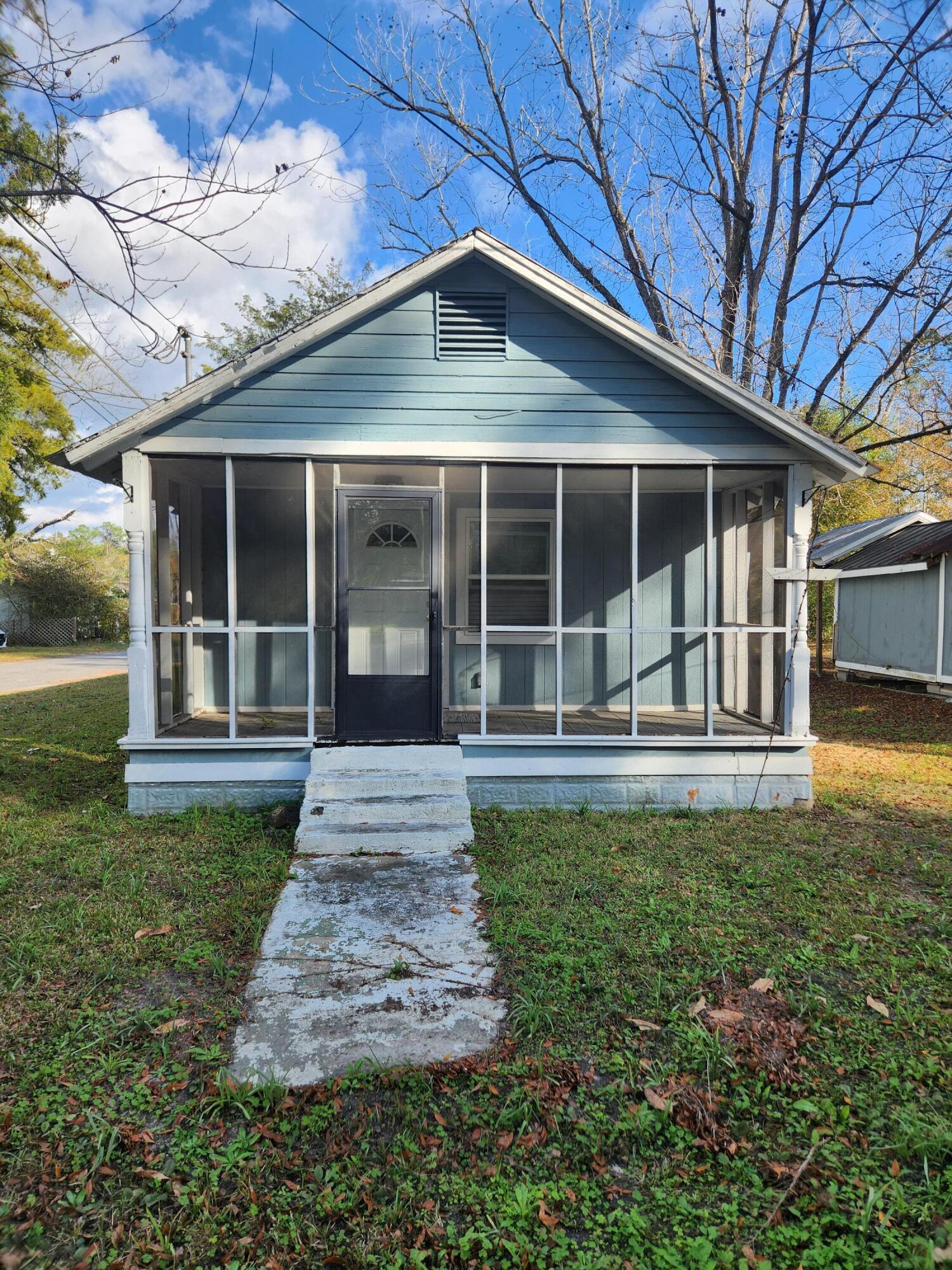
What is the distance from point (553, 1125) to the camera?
242 cm

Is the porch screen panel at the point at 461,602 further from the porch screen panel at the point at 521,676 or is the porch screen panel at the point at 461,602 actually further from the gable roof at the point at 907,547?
the gable roof at the point at 907,547

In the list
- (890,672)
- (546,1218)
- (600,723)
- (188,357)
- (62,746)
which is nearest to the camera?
(546,1218)

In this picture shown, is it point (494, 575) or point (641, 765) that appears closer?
point (641, 765)

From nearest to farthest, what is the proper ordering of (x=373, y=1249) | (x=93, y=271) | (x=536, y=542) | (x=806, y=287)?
(x=373, y=1249)
(x=93, y=271)
(x=536, y=542)
(x=806, y=287)

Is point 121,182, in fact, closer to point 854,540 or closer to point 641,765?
point 641,765

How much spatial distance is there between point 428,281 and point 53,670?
16.9m

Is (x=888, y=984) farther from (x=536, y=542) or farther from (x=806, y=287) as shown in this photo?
(x=806, y=287)

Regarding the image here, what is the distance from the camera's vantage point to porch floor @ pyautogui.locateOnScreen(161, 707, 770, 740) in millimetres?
6508

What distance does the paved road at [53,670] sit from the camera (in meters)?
15.5

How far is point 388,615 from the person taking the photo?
650 cm

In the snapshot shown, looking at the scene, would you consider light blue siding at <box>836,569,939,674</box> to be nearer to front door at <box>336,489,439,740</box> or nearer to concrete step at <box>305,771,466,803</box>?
front door at <box>336,489,439,740</box>

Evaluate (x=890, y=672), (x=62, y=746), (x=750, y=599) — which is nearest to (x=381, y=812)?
(x=750, y=599)

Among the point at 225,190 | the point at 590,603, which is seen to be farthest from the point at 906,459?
the point at 225,190

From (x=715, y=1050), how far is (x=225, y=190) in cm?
484
